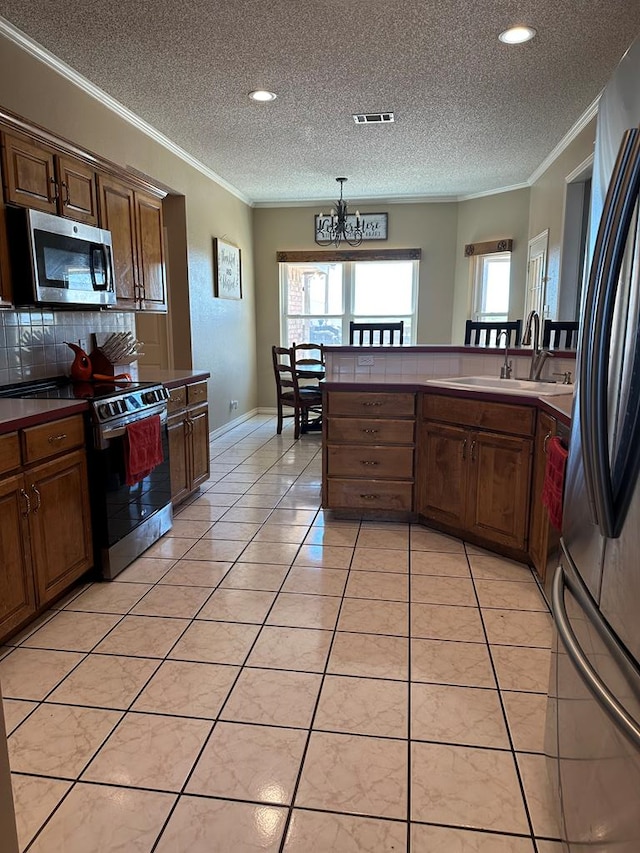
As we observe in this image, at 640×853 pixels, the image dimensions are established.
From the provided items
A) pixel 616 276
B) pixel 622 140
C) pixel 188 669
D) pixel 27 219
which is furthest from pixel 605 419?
pixel 27 219

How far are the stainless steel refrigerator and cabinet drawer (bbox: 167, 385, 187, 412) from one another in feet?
8.51

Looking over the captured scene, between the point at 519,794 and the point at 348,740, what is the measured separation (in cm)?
48

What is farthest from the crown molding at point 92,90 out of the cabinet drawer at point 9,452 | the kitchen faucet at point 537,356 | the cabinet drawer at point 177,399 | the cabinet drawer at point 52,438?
the kitchen faucet at point 537,356

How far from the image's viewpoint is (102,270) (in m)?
3.09

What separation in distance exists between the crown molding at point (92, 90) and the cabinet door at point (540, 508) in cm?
323

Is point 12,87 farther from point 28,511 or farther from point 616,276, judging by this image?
point 616,276

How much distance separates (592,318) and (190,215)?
4.78 m

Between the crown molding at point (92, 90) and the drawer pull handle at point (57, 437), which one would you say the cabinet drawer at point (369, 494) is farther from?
the crown molding at point (92, 90)

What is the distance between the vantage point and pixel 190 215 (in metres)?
5.17

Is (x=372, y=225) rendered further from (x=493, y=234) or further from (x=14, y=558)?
(x=14, y=558)

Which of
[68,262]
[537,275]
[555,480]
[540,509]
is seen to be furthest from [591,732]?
[537,275]

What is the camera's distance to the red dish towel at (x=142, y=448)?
2699 millimetres

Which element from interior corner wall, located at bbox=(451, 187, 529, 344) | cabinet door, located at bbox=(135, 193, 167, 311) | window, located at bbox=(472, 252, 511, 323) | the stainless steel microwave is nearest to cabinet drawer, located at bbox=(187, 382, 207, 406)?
cabinet door, located at bbox=(135, 193, 167, 311)

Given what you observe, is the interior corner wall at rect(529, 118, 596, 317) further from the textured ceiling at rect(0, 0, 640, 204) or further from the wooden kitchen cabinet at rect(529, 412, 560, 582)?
the wooden kitchen cabinet at rect(529, 412, 560, 582)
